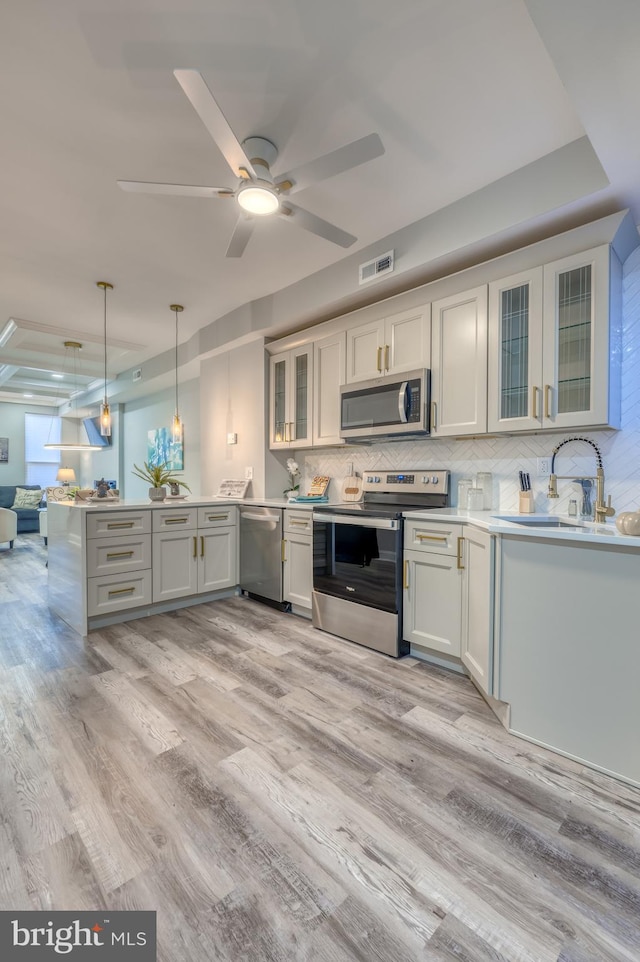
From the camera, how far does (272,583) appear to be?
144 inches

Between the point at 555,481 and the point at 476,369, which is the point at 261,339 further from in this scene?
the point at 555,481

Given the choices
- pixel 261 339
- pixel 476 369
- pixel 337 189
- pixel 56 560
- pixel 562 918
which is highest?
pixel 337 189

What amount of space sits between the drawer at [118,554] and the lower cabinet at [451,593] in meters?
A: 2.11

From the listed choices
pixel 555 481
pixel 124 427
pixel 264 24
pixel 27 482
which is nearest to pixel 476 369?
pixel 555 481

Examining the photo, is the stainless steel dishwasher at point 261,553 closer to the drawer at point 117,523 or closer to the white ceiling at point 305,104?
the drawer at point 117,523

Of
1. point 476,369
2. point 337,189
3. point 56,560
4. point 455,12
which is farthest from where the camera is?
point 56,560

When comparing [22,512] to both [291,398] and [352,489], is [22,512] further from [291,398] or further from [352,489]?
[352,489]

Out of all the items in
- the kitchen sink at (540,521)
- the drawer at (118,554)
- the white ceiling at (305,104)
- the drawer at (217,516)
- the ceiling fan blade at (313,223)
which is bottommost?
the drawer at (118,554)

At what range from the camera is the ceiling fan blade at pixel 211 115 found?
1410 millimetres

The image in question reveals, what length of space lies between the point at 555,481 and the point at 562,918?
6.51 ft

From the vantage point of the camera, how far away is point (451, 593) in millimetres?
2465

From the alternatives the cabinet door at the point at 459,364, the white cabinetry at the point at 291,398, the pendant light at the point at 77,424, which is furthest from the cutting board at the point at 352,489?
the pendant light at the point at 77,424

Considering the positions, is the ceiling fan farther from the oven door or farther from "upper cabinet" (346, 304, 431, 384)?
the oven door

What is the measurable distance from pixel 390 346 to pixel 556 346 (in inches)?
44.6
